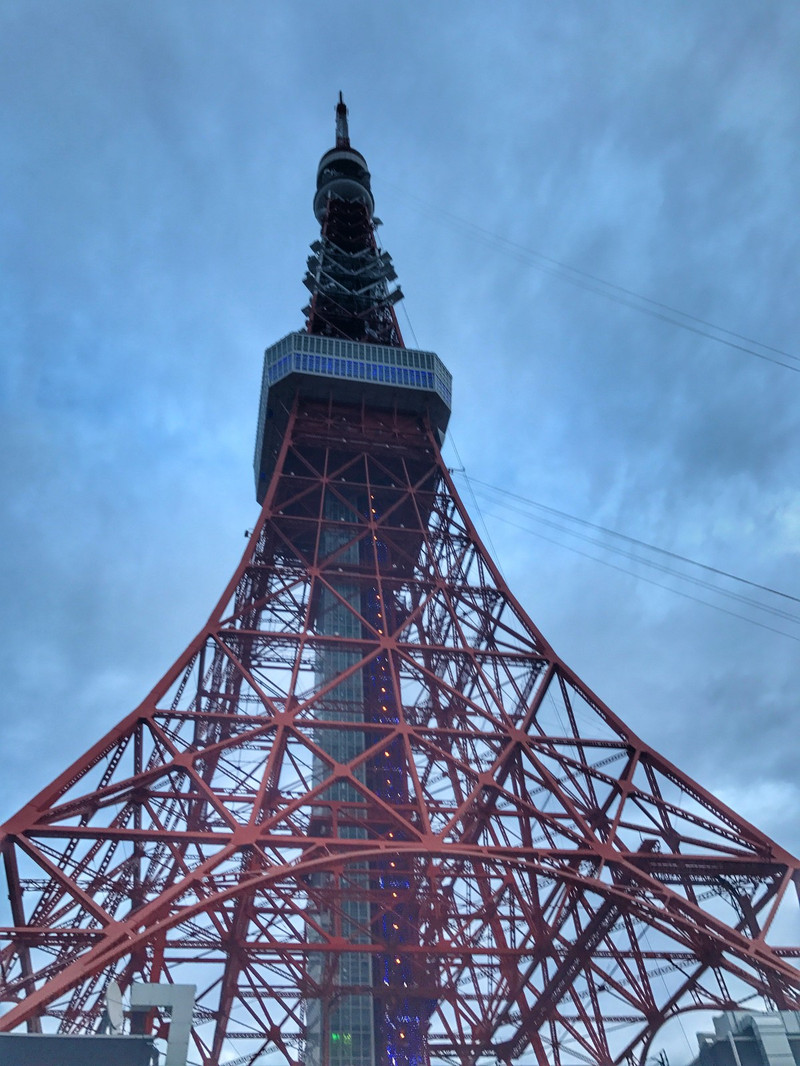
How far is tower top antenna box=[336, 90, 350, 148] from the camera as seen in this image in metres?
50.2

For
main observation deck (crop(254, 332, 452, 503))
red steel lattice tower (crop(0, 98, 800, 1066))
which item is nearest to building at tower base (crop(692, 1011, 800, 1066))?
red steel lattice tower (crop(0, 98, 800, 1066))

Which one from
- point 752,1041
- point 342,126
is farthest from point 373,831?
point 342,126

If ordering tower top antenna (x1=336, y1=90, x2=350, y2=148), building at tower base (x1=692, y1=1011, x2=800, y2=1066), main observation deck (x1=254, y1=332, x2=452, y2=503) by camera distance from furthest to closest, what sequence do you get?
tower top antenna (x1=336, y1=90, x2=350, y2=148)
main observation deck (x1=254, y1=332, x2=452, y2=503)
building at tower base (x1=692, y1=1011, x2=800, y2=1066)

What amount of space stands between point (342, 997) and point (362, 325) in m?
27.4

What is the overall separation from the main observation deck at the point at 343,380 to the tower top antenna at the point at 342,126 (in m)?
20.8

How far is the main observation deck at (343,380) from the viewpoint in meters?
33.4

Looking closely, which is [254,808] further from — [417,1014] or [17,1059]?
[417,1014]

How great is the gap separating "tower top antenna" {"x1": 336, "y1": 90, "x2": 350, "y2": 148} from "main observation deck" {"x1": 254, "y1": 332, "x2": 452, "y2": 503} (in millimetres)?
20849

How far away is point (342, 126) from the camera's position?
51.9 metres

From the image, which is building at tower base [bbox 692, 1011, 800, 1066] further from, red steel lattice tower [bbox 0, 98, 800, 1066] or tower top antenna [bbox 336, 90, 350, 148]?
tower top antenna [bbox 336, 90, 350, 148]

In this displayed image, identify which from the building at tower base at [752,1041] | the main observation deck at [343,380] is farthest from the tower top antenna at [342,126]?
the building at tower base at [752,1041]

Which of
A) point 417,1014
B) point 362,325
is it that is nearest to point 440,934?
point 417,1014

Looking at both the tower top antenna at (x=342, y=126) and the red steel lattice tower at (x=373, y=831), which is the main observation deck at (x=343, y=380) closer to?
the red steel lattice tower at (x=373, y=831)

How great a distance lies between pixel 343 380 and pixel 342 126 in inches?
1022
